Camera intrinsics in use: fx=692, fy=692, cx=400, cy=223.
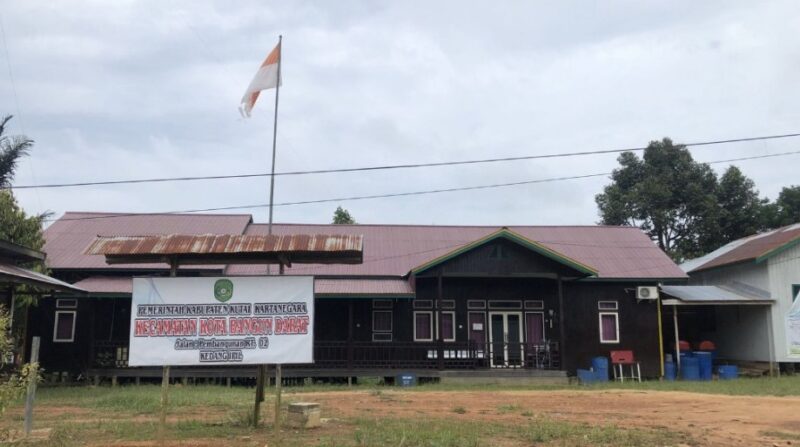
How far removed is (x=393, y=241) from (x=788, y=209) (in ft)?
105

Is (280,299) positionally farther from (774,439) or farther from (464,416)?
(774,439)

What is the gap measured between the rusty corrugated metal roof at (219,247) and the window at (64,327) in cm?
1395

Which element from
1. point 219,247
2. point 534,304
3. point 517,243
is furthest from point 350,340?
point 219,247

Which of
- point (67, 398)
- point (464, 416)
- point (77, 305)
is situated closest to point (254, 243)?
point (464, 416)

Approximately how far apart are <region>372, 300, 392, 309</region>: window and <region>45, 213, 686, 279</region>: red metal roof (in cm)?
92

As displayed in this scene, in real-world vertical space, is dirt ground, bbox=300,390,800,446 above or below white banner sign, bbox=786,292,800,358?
below

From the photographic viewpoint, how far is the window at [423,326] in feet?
76.8

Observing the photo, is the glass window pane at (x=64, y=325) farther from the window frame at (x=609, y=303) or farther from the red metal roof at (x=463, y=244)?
the window frame at (x=609, y=303)

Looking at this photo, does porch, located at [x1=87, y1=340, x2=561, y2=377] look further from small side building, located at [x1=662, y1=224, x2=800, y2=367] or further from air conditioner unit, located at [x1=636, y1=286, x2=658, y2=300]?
small side building, located at [x1=662, y1=224, x2=800, y2=367]

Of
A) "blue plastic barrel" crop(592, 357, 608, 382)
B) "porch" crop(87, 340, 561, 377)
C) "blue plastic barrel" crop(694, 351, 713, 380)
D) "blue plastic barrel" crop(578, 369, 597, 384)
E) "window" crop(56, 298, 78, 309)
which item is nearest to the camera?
"porch" crop(87, 340, 561, 377)

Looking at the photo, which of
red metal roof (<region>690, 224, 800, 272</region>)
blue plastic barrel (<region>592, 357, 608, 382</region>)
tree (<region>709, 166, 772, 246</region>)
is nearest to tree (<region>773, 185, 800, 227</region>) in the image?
tree (<region>709, 166, 772, 246</region>)

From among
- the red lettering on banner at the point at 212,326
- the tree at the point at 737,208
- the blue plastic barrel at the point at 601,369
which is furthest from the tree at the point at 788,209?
the red lettering on banner at the point at 212,326

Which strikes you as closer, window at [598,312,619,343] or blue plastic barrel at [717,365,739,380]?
blue plastic barrel at [717,365,739,380]

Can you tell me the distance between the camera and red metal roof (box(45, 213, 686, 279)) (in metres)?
23.5
